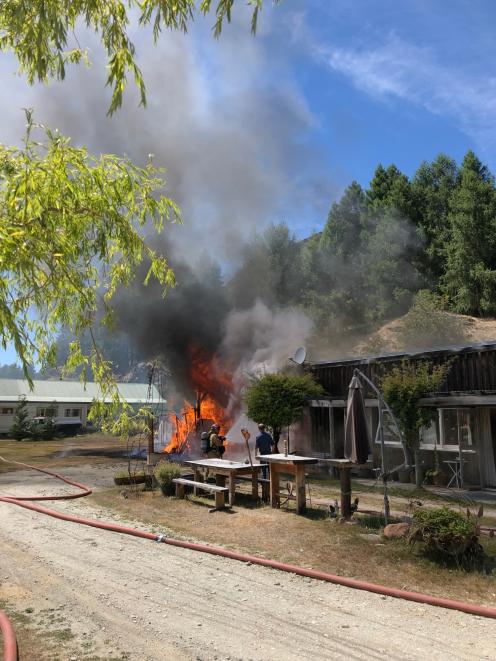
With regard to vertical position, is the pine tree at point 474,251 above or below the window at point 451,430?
above

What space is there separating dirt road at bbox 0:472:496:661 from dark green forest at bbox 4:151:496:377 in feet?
82.9

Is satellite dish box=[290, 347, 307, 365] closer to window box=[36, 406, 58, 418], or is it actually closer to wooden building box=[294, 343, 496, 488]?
wooden building box=[294, 343, 496, 488]

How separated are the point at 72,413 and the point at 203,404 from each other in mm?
24503

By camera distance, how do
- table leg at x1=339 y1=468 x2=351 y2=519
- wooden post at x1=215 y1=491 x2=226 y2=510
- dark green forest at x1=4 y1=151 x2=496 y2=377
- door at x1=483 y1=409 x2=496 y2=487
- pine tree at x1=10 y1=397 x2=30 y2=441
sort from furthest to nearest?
dark green forest at x1=4 y1=151 x2=496 y2=377
pine tree at x1=10 y1=397 x2=30 y2=441
door at x1=483 y1=409 x2=496 y2=487
wooden post at x1=215 y1=491 x2=226 y2=510
table leg at x1=339 y1=468 x2=351 y2=519

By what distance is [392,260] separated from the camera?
137 feet

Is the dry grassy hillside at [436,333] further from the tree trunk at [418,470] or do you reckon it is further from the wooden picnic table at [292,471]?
the wooden picnic table at [292,471]

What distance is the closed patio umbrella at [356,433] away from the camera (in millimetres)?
8461

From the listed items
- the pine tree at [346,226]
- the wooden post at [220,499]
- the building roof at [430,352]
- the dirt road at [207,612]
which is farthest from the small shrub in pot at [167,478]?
the pine tree at [346,226]

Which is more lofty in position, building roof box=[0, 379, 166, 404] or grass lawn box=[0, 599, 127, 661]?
building roof box=[0, 379, 166, 404]

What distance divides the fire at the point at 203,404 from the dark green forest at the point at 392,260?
684 cm

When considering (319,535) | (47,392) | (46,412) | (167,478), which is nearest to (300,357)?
(167,478)

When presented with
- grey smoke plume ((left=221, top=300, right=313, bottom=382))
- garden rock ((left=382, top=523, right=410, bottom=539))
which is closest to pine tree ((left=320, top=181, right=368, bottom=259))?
grey smoke plume ((left=221, top=300, right=313, bottom=382))

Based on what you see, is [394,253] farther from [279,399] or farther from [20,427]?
[20,427]

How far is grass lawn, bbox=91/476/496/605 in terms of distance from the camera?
5.97m
